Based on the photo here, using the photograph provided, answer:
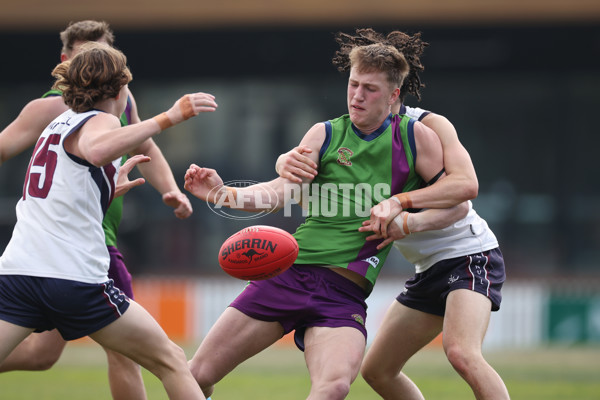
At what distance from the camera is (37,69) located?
1950cm

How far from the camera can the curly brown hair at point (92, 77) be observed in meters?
4.61

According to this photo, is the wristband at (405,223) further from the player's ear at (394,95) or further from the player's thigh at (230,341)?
the player's thigh at (230,341)

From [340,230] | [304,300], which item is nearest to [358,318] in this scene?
[304,300]

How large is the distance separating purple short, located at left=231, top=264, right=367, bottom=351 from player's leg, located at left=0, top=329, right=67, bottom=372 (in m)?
1.53

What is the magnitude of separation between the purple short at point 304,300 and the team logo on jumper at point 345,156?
2.02 feet

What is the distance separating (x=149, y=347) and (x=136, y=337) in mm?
89

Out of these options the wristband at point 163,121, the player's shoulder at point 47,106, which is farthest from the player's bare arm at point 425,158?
the player's shoulder at point 47,106

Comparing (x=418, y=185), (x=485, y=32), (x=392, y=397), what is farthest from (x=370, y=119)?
(x=485, y=32)

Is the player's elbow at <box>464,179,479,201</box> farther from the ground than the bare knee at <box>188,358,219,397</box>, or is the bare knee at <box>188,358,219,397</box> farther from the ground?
the player's elbow at <box>464,179,479,201</box>

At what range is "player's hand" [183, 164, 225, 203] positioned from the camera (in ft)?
16.2

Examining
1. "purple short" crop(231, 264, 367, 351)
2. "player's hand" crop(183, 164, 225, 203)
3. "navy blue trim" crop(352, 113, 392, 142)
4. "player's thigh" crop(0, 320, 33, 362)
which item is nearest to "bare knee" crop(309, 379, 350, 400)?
"purple short" crop(231, 264, 367, 351)

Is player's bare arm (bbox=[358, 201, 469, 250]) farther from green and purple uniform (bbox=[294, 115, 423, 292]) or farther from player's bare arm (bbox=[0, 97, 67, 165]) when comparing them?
player's bare arm (bbox=[0, 97, 67, 165])

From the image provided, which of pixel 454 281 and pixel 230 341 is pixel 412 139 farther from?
pixel 230 341

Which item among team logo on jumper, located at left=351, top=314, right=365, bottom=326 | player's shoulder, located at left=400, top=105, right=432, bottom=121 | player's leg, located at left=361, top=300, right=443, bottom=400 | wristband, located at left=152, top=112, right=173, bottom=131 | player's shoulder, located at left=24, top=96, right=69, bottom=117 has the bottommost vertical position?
player's leg, located at left=361, top=300, right=443, bottom=400
